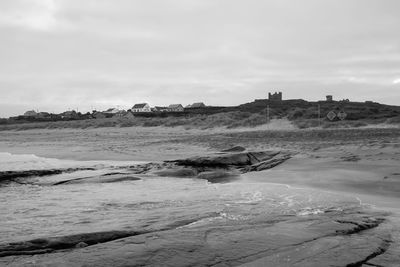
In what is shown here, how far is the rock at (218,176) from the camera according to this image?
9953mm

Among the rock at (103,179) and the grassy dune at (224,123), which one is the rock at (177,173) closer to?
the rock at (103,179)

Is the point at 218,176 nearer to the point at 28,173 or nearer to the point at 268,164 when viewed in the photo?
the point at 268,164

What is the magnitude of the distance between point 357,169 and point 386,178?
1.12 metres

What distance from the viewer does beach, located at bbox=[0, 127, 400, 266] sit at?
13.1ft

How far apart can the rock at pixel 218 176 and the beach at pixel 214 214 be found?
0.06 metres

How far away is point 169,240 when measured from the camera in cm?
439

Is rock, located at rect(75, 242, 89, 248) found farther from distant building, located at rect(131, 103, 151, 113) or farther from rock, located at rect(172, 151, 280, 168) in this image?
distant building, located at rect(131, 103, 151, 113)

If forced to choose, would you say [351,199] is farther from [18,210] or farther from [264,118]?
[264,118]

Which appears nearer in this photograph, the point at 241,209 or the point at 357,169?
the point at 241,209

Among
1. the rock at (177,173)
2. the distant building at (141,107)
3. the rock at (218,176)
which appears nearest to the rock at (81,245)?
the rock at (218,176)

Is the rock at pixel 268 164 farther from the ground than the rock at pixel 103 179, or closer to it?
farther from the ground

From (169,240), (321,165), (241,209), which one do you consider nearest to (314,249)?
(169,240)

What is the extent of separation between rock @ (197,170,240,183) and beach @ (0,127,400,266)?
2.2 inches

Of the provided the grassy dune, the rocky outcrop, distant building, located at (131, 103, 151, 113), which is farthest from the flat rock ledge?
distant building, located at (131, 103, 151, 113)
